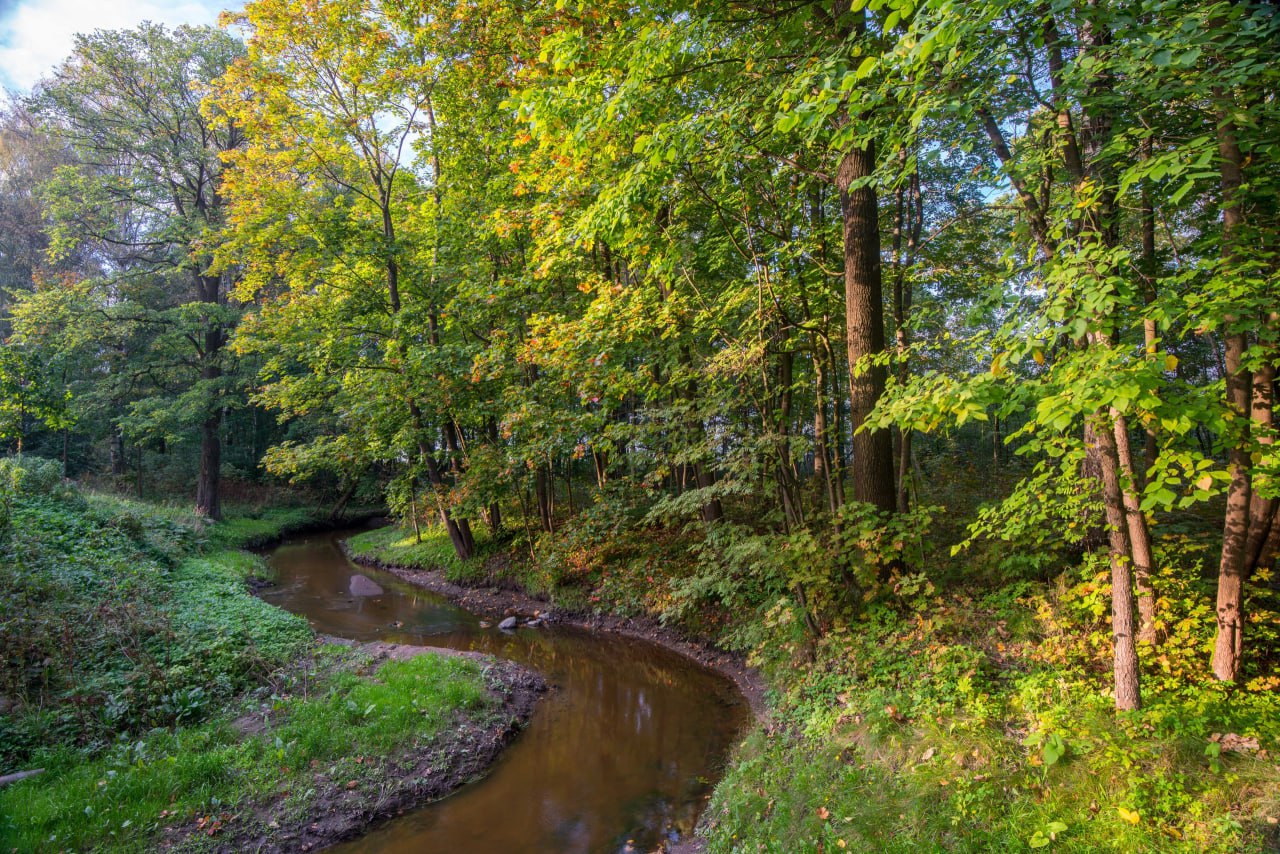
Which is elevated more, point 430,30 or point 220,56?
point 220,56

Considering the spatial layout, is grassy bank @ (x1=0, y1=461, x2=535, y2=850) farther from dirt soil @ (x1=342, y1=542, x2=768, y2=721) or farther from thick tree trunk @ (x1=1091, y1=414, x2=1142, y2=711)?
thick tree trunk @ (x1=1091, y1=414, x2=1142, y2=711)

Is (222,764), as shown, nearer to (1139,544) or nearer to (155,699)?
(155,699)

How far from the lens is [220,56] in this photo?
19.5m

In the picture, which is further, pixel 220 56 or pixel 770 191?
pixel 220 56

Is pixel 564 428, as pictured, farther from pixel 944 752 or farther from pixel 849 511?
pixel 944 752

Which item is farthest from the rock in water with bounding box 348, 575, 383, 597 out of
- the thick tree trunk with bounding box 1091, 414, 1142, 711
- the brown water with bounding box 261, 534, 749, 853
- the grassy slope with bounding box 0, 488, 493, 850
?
the thick tree trunk with bounding box 1091, 414, 1142, 711

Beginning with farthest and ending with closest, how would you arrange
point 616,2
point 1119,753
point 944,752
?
1. point 616,2
2. point 944,752
3. point 1119,753

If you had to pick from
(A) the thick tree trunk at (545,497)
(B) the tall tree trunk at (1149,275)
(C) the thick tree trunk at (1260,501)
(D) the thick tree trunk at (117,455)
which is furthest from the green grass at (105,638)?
(D) the thick tree trunk at (117,455)

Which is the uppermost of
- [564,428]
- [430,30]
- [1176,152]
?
[430,30]

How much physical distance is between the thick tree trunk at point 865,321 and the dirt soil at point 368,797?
16.8ft

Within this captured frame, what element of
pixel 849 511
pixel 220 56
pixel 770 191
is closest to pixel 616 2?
pixel 770 191

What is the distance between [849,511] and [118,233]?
2936 centimetres

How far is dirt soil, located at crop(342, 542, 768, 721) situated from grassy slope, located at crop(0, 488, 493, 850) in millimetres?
3207

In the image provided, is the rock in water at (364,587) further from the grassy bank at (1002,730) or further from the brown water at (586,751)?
the grassy bank at (1002,730)
